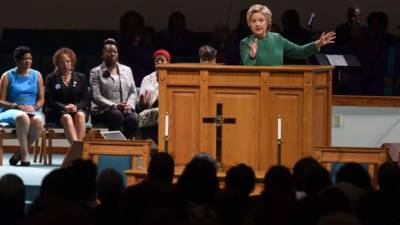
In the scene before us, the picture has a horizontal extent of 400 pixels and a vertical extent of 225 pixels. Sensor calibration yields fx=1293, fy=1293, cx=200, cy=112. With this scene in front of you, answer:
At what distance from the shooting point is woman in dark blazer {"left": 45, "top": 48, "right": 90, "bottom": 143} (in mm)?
12352

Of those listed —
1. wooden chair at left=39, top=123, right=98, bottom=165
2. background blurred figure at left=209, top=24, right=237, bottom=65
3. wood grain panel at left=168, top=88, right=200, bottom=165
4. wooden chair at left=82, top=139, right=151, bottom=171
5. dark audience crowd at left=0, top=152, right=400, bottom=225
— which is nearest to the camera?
dark audience crowd at left=0, top=152, right=400, bottom=225

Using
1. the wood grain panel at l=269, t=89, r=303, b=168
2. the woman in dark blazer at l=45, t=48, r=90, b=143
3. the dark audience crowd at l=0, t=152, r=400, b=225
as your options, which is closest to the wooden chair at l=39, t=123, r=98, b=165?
the woman in dark blazer at l=45, t=48, r=90, b=143

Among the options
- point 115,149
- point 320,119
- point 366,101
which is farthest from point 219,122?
point 366,101

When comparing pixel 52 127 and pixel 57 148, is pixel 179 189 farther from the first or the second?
pixel 57 148

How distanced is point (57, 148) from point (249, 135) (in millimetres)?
4123

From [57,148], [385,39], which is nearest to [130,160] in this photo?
[57,148]

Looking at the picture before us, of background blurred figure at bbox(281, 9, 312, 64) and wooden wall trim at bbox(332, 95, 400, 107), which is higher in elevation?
background blurred figure at bbox(281, 9, 312, 64)

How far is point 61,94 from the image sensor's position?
12.5 meters

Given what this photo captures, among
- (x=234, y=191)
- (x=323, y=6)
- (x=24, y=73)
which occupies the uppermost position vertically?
(x=323, y=6)

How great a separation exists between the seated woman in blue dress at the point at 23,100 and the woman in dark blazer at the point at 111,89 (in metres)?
0.52

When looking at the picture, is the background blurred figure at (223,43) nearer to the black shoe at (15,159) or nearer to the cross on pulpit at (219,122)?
the black shoe at (15,159)

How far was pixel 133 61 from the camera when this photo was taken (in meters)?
13.9

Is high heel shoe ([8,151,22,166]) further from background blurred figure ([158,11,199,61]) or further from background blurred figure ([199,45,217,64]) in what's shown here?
background blurred figure ([158,11,199,61])

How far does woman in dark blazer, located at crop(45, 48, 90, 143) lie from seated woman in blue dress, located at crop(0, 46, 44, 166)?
11 cm
